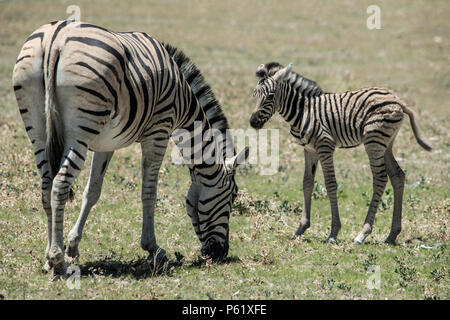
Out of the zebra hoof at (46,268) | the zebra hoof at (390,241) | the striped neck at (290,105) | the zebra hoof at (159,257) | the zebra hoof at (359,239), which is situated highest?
the striped neck at (290,105)

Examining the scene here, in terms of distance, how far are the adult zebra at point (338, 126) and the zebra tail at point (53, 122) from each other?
4.48 metres

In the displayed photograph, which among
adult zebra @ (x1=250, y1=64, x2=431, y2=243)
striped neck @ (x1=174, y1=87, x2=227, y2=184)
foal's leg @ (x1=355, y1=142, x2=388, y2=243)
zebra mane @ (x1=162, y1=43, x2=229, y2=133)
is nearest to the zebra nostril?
adult zebra @ (x1=250, y1=64, x2=431, y2=243)

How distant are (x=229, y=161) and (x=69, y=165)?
2.92 metres

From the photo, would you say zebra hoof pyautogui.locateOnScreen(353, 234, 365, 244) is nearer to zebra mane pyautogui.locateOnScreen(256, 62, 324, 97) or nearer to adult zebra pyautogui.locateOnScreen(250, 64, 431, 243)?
adult zebra pyautogui.locateOnScreen(250, 64, 431, 243)

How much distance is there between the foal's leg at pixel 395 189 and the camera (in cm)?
1109

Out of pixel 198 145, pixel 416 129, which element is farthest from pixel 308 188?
pixel 198 145

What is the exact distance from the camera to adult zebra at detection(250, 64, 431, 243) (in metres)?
11.2

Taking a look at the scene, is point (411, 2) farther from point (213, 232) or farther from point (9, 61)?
Result: point (213, 232)

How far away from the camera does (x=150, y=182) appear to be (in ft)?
31.1

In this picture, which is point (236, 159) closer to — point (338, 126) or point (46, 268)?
A: point (338, 126)

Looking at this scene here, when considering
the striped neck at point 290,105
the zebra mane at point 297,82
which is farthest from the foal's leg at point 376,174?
the zebra mane at point 297,82

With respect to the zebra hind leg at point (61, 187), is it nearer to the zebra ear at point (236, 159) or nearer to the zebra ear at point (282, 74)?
the zebra ear at point (236, 159)

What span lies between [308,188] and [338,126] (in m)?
1.31

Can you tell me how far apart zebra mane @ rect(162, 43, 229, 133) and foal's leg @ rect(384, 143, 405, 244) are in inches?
138
